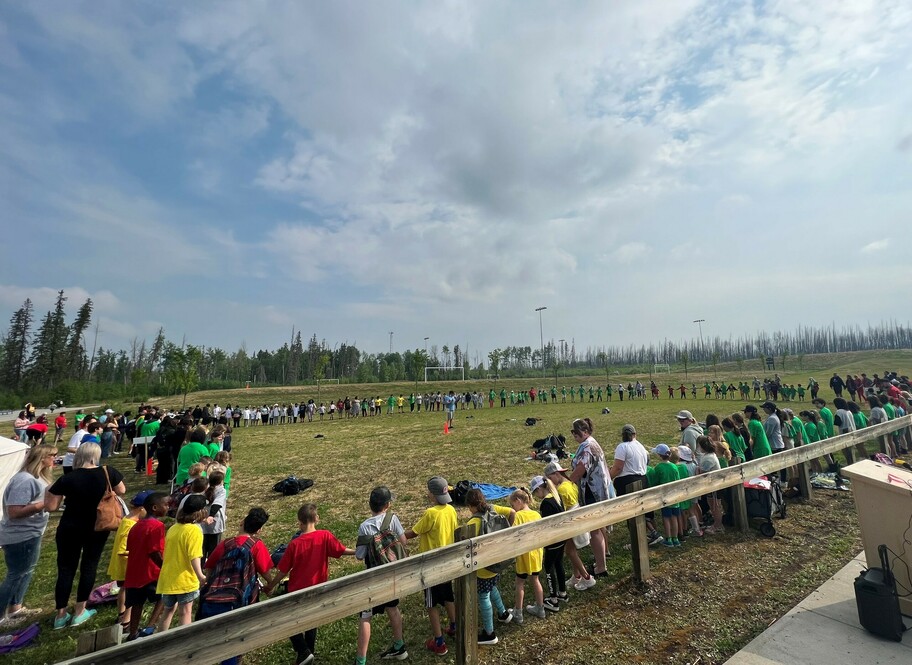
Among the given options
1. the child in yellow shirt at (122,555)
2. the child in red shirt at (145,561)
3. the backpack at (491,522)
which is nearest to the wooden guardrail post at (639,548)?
the backpack at (491,522)

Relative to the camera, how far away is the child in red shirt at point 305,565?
14.0ft

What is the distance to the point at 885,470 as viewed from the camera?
16.1 feet

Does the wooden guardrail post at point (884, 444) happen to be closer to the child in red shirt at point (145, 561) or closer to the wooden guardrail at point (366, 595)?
the wooden guardrail at point (366, 595)

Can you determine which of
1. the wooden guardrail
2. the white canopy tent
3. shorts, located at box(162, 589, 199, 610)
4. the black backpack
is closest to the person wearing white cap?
the wooden guardrail

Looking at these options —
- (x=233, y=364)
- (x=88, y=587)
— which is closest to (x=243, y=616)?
(x=88, y=587)

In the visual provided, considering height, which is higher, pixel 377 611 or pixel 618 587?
pixel 377 611

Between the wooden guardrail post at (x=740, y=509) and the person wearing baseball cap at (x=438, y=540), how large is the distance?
5245 millimetres

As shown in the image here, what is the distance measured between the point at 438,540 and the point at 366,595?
1471 mm

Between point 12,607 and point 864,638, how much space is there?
31.5 feet

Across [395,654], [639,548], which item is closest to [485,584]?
[395,654]

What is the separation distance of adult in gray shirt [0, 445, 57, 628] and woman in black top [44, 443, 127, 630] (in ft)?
0.77

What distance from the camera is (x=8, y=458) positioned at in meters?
7.74

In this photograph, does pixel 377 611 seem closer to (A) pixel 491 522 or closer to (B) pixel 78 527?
(A) pixel 491 522

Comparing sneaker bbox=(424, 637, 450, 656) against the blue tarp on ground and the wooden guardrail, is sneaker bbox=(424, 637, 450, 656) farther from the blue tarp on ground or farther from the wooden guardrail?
the blue tarp on ground
